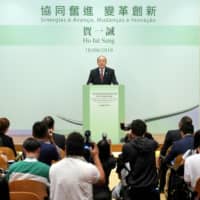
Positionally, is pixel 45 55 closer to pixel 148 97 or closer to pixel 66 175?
pixel 148 97

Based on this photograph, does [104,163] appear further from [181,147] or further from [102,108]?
[102,108]

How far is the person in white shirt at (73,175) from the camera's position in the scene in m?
3.43

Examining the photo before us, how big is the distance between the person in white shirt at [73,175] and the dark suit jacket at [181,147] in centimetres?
183

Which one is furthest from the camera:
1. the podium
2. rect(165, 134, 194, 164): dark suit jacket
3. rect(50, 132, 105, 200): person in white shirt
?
the podium

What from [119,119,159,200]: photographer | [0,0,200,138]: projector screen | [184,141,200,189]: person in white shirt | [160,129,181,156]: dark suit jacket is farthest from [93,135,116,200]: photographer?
[0,0,200,138]: projector screen

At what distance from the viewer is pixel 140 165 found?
4.41 m

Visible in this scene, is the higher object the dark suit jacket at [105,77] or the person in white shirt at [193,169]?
the dark suit jacket at [105,77]

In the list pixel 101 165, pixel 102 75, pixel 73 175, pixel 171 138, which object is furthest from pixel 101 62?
pixel 73 175

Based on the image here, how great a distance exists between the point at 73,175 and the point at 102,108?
466 cm

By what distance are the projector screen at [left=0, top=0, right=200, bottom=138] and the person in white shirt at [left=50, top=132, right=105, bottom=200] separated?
21.4 ft

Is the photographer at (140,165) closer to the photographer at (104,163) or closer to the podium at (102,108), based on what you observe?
the photographer at (104,163)

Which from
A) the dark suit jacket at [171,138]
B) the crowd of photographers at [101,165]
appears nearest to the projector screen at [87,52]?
the dark suit jacket at [171,138]

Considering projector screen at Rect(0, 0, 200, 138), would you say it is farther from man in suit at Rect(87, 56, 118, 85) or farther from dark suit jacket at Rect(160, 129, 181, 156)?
dark suit jacket at Rect(160, 129, 181, 156)

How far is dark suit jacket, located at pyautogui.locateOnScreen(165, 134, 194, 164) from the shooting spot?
513 cm
